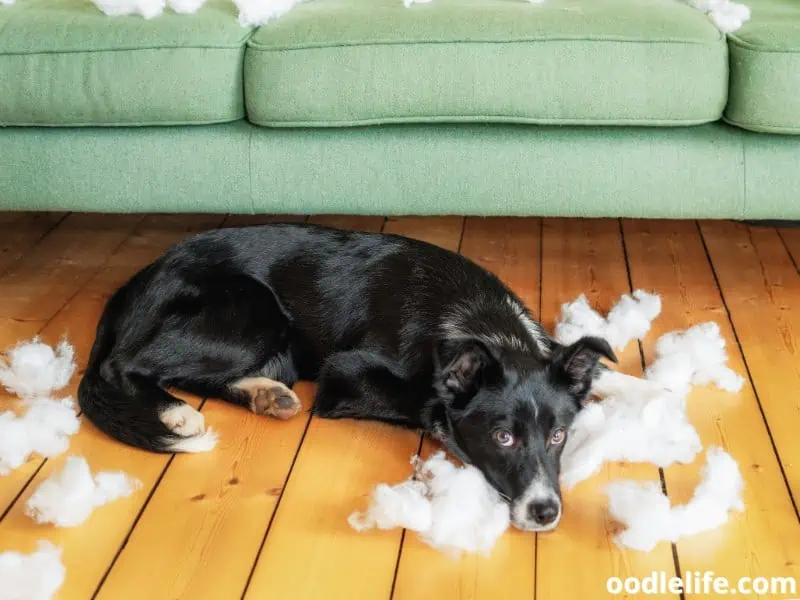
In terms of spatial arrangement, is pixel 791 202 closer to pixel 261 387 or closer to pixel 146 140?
pixel 261 387

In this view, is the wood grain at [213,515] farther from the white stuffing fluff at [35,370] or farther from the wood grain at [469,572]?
the white stuffing fluff at [35,370]

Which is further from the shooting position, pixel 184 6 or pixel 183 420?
pixel 184 6

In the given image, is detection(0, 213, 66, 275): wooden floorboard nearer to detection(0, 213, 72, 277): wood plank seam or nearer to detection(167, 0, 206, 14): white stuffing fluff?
detection(0, 213, 72, 277): wood plank seam

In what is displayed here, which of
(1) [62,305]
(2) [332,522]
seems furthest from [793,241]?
(1) [62,305]

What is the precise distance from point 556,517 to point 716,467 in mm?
422

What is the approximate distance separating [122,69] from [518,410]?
56.3 inches

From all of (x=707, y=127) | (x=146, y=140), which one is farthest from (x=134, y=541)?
(x=707, y=127)

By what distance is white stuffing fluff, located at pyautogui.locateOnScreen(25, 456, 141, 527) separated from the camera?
6.58 ft

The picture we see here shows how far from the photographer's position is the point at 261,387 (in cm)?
244

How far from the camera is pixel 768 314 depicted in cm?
292

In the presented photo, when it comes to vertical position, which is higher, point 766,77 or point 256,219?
point 766,77

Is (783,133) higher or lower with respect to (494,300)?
higher

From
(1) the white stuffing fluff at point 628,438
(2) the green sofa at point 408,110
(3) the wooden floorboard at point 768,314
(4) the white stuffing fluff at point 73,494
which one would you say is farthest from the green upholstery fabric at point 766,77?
(4) the white stuffing fluff at point 73,494

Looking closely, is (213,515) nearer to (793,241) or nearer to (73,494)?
(73,494)
